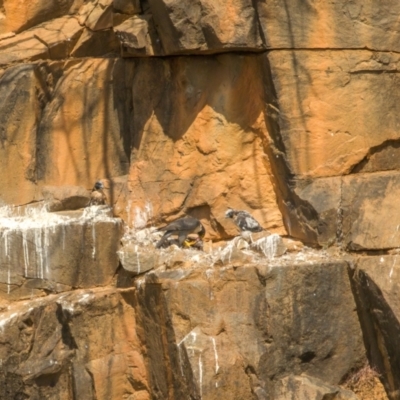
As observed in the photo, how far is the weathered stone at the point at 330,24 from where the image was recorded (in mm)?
9523

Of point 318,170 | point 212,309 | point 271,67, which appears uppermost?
point 271,67

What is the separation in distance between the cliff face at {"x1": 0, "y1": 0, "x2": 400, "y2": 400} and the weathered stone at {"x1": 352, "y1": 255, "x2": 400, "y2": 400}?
0.7 inches

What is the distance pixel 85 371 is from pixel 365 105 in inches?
140

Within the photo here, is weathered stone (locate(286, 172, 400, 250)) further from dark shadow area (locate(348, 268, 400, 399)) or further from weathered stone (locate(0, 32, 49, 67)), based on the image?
weathered stone (locate(0, 32, 49, 67))

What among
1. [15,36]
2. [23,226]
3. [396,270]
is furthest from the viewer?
[15,36]

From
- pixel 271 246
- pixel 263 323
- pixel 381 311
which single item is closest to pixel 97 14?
pixel 271 246

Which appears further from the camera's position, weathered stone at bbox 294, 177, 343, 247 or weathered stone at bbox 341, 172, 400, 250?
weathered stone at bbox 294, 177, 343, 247

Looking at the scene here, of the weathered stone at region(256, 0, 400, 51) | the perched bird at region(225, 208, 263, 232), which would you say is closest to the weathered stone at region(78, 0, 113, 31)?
the weathered stone at region(256, 0, 400, 51)

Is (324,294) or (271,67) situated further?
(271,67)

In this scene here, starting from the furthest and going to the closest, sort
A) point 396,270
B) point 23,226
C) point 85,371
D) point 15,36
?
point 15,36, point 23,226, point 85,371, point 396,270

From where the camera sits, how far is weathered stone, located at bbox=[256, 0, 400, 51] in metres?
9.52

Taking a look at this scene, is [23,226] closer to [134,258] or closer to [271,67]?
[134,258]

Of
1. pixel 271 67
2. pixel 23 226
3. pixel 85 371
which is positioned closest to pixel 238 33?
pixel 271 67

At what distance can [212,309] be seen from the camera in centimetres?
884
